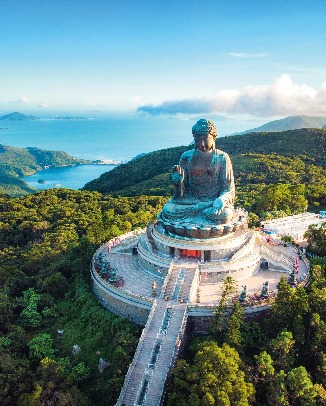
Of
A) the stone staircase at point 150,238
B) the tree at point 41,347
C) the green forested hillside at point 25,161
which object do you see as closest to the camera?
the tree at point 41,347

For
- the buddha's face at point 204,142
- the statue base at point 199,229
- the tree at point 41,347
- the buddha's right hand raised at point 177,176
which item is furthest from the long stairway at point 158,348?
the buddha's face at point 204,142

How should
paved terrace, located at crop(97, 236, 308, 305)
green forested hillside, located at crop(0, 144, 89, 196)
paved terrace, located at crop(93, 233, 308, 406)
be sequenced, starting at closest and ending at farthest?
paved terrace, located at crop(93, 233, 308, 406) → paved terrace, located at crop(97, 236, 308, 305) → green forested hillside, located at crop(0, 144, 89, 196)

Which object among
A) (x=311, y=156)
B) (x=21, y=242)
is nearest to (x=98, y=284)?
(x=21, y=242)

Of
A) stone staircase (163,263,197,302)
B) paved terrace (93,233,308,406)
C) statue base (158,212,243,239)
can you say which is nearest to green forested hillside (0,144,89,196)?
statue base (158,212,243,239)

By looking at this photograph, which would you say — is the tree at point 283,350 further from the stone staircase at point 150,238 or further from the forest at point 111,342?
the stone staircase at point 150,238

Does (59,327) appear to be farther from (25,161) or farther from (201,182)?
(25,161)

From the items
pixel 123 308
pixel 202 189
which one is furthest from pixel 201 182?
pixel 123 308

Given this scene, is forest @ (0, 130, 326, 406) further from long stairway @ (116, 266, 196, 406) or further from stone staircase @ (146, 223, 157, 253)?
stone staircase @ (146, 223, 157, 253)

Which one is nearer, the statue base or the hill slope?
the statue base

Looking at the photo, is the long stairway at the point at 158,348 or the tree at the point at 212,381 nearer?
the tree at the point at 212,381

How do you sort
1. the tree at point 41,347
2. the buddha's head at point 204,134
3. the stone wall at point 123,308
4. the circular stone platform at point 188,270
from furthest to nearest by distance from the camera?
1. the buddha's head at point 204,134
2. the circular stone platform at point 188,270
3. the stone wall at point 123,308
4. the tree at point 41,347
